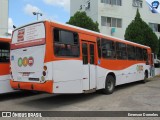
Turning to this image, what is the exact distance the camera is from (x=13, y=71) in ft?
32.6

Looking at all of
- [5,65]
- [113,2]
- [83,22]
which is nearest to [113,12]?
[113,2]

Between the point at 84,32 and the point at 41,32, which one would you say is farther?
the point at 84,32

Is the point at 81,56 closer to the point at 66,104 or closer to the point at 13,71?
the point at 66,104

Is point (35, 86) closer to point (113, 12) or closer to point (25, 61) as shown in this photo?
point (25, 61)

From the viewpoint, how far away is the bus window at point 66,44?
892cm

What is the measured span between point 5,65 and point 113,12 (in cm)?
2358

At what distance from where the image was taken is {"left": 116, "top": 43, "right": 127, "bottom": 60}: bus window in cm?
1347

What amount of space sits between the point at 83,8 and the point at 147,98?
2464cm

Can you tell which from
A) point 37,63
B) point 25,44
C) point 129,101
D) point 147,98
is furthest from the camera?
point 147,98

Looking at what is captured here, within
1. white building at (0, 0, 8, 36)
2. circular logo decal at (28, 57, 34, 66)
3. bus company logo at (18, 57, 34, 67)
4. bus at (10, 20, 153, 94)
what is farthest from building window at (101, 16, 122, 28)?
circular logo decal at (28, 57, 34, 66)

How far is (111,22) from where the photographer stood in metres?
31.8

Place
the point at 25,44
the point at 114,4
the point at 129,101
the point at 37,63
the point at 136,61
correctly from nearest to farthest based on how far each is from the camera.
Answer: the point at 37,63, the point at 25,44, the point at 129,101, the point at 136,61, the point at 114,4

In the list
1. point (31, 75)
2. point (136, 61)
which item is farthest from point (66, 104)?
point (136, 61)

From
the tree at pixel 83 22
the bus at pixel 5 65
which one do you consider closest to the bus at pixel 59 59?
the bus at pixel 5 65
